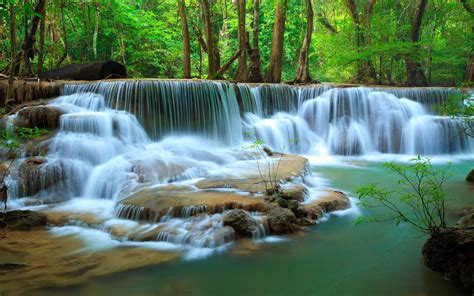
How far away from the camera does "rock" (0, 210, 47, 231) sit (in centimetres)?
580

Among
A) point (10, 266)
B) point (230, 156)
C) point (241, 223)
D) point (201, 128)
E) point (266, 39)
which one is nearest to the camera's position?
point (10, 266)

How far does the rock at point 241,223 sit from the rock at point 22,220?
2874mm

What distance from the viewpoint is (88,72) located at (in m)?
12.9

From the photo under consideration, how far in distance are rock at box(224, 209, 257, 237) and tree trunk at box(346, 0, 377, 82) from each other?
13.9 metres

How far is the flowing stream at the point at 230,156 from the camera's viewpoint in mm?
4516

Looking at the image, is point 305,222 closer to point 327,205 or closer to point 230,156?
point 327,205

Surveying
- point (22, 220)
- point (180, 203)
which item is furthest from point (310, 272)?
point (22, 220)

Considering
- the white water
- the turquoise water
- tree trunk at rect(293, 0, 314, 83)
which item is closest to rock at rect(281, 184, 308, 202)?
the white water

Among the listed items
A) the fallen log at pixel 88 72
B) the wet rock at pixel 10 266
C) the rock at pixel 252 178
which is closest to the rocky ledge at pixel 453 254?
the rock at pixel 252 178

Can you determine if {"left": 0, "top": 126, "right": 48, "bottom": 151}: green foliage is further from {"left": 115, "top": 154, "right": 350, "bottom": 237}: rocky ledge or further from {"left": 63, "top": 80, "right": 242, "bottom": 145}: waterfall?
{"left": 63, "top": 80, "right": 242, "bottom": 145}: waterfall

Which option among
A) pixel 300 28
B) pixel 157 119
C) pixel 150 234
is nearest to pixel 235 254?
pixel 150 234

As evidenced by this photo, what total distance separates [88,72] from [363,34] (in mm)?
12561

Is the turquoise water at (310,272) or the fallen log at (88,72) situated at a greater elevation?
the fallen log at (88,72)

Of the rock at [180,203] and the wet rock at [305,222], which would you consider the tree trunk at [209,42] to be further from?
the wet rock at [305,222]
